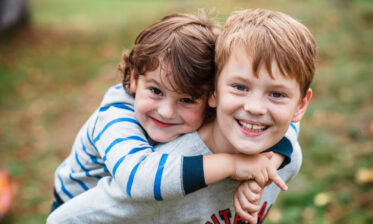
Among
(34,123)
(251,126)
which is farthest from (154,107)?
(34,123)

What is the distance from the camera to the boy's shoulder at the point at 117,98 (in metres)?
2.12

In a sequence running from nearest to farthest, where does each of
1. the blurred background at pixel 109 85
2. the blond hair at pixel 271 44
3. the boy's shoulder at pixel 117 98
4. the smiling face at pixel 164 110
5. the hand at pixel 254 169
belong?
the blond hair at pixel 271 44
the hand at pixel 254 169
the smiling face at pixel 164 110
the boy's shoulder at pixel 117 98
the blurred background at pixel 109 85

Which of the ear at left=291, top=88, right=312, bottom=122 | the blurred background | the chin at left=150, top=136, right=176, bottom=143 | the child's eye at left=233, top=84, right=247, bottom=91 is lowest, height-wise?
the blurred background

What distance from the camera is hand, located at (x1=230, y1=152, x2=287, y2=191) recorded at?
1775mm

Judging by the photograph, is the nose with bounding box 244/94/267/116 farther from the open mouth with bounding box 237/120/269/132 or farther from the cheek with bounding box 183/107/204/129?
the cheek with bounding box 183/107/204/129

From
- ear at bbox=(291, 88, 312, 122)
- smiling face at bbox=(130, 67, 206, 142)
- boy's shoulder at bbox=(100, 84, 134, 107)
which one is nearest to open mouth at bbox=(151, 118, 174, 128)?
smiling face at bbox=(130, 67, 206, 142)

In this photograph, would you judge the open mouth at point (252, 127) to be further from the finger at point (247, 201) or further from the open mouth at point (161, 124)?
the open mouth at point (161, 124)

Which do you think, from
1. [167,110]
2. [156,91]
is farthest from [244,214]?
[156,91]

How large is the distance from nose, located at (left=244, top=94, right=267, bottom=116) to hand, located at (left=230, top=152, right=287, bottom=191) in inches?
9.5

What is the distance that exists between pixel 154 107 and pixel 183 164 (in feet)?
1.37

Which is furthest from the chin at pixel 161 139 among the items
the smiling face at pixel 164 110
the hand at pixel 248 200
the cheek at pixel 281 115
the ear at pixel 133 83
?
the cheek at pixel 281 115

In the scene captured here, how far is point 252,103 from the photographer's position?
1.67 m

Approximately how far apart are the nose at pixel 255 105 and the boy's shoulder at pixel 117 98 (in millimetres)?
749

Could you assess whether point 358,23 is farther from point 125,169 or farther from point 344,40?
point 125,169
